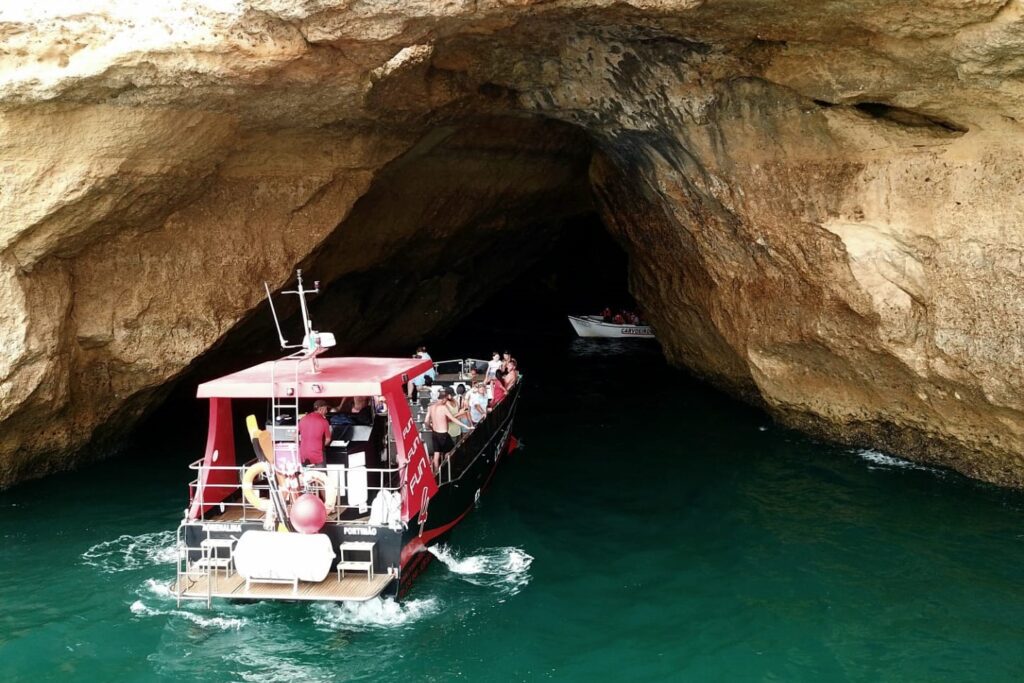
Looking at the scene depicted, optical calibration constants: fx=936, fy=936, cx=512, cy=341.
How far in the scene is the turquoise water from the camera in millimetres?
8297

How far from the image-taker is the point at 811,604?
9320 mm

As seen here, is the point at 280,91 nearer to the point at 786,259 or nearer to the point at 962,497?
the point at 786,259

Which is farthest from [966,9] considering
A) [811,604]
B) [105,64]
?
[105,64]

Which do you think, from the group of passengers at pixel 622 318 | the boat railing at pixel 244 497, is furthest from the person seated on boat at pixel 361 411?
the group of passengers at pixel 622 318

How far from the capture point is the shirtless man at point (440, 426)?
11.5 m

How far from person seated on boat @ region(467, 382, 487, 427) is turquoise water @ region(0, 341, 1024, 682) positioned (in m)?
1.07

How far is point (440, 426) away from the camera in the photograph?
11.7 m

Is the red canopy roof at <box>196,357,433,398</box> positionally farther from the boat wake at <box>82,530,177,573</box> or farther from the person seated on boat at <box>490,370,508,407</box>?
the person seated on boat at <box>490,370,508,407</box>

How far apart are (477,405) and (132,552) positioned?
494cm

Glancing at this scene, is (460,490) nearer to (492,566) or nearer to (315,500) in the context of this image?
(492,566)

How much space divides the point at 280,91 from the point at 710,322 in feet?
31.0

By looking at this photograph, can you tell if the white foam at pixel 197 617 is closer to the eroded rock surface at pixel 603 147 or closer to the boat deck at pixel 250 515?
the boat deck at pixel 250 515

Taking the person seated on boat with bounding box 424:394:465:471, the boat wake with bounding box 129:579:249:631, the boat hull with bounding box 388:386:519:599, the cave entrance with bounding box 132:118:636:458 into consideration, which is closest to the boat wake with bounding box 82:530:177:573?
the boat wake with bounding box 129:579:249:631

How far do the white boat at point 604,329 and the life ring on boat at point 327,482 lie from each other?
1965 centimetres
